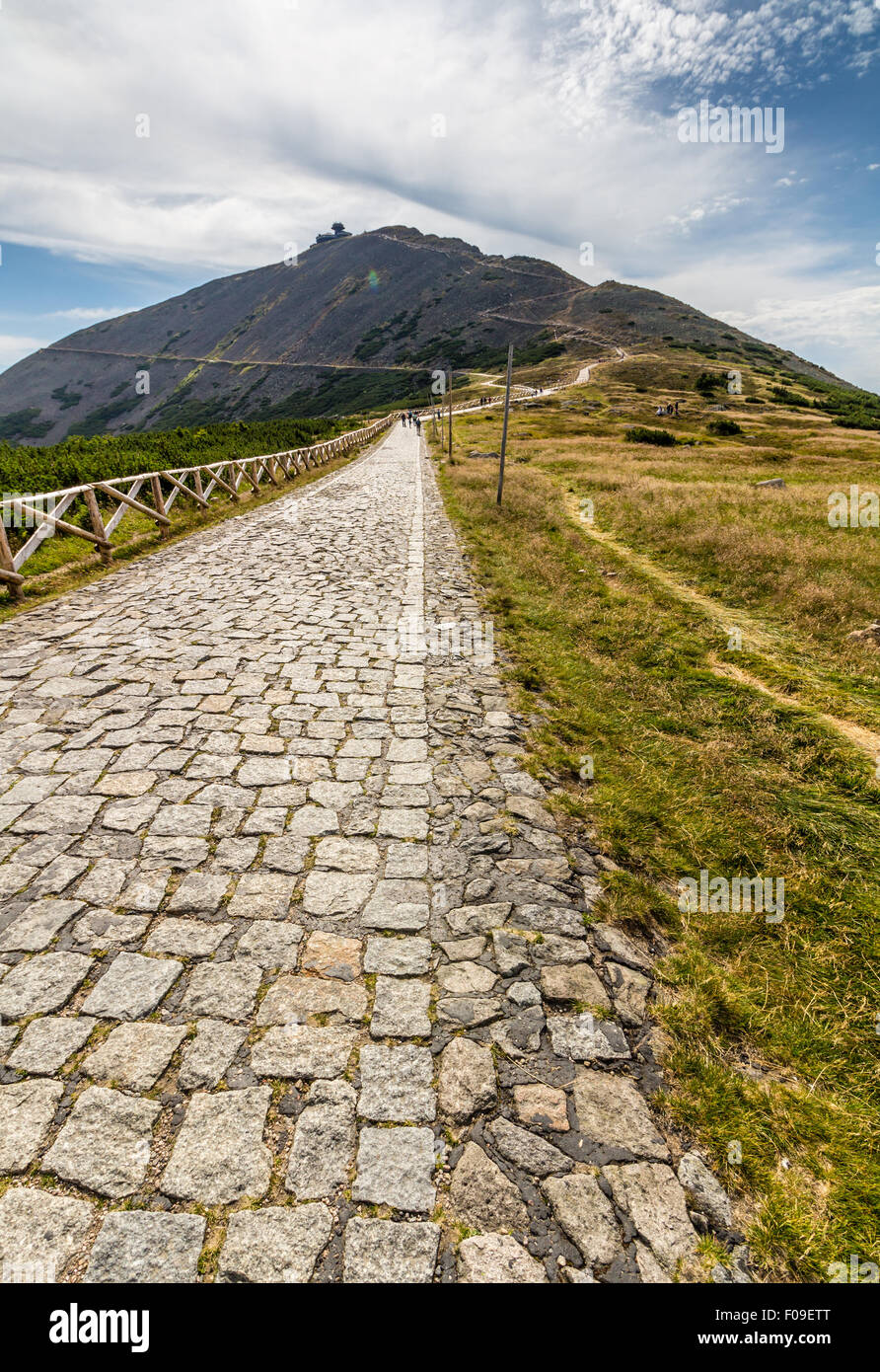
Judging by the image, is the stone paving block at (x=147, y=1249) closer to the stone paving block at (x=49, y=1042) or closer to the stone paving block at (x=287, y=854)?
the stone paving block at (x=49, y=1042)

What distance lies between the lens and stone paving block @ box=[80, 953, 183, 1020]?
280 cm

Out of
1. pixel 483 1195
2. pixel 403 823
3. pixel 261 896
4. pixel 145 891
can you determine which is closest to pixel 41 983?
pixel 145 891

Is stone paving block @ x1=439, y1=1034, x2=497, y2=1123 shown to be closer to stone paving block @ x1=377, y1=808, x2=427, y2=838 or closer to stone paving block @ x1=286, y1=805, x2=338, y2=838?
stone paving block @ x1=377, y1=808, x2=427, y2=838

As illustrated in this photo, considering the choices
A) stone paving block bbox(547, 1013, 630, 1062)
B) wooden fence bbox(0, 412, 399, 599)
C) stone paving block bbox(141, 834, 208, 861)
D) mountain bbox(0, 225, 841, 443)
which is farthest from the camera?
mountain bbox(0, 225, 841, 443)

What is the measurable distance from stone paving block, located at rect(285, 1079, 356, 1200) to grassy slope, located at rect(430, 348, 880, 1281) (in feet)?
4.73

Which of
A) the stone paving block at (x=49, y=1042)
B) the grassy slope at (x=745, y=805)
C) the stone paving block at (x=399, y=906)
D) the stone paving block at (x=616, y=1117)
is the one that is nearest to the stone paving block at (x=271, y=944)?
the stone paving block at (x=399, y=906)

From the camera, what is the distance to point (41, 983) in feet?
9.55

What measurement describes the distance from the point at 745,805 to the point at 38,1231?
16.2 ft

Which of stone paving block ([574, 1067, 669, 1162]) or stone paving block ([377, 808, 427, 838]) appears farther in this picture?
stone paving block ([377, 808, 427, 838])

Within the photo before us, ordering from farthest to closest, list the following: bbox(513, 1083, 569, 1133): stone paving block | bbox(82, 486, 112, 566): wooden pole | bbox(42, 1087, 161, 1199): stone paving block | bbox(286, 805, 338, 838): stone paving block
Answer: bbox(82, 486, 112, 566): wooden pole → bbox(286, 805, 338, 838): stone paving block → bbox(513, 1083, 569, 1133): stone paving block → bbox(42, 1087, 161, 1199): stone paving block

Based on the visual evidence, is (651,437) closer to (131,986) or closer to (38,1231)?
(131,986)

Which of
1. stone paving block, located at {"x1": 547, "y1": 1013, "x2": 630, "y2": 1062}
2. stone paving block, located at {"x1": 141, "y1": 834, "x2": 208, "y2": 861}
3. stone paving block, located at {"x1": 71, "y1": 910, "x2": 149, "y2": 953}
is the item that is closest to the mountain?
stone paving block, located at {"x1": 141, "y1": 834, "x2": 208, "y2": 861}

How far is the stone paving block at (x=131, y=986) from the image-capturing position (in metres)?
2.80
